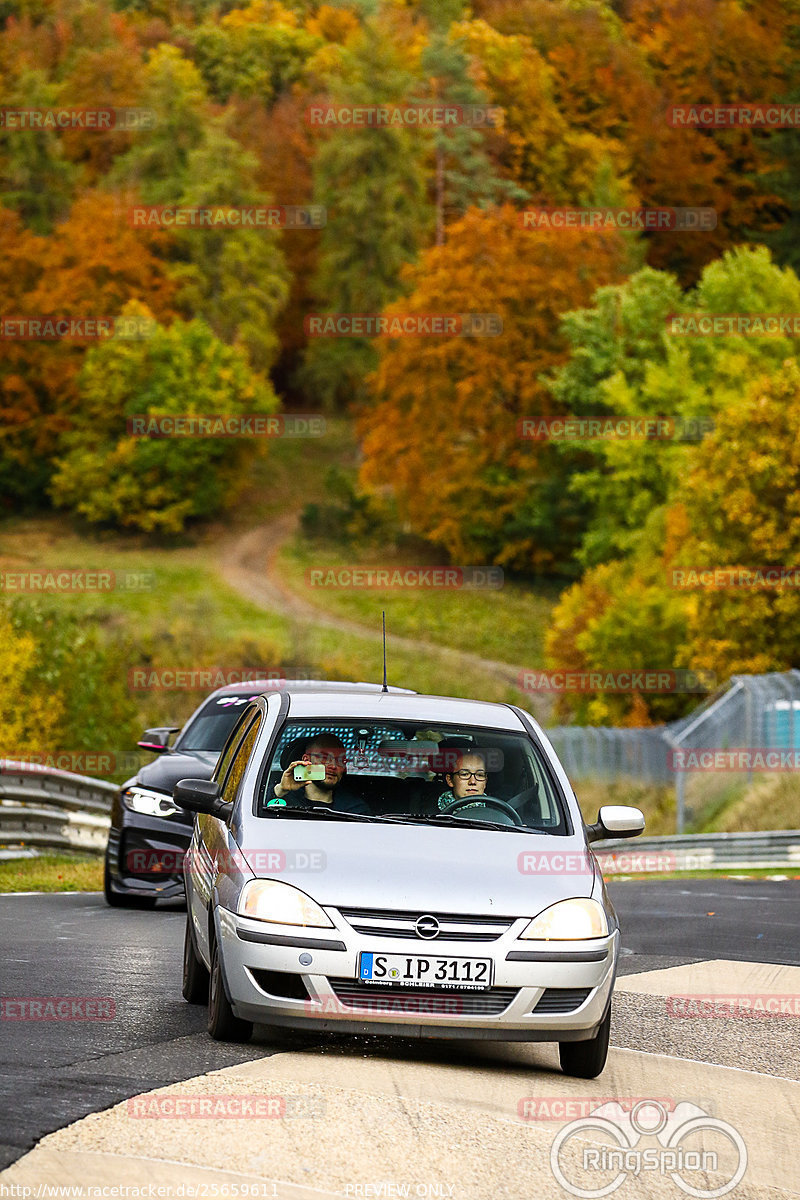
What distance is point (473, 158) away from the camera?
102625mm

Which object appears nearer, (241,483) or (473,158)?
(241,483)

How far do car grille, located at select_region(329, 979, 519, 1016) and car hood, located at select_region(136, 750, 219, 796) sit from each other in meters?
6.88

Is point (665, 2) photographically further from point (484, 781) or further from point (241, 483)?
point (484, 781)

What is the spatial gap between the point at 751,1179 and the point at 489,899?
1.62m

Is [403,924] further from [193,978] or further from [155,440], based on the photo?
[155,440]

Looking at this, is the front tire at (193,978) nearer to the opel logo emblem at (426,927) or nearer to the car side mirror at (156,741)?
the opel logo emblem at (426,927)

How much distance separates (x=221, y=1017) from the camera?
27.3 feet

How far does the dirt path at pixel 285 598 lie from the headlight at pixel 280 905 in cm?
5887

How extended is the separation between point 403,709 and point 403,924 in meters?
1.76

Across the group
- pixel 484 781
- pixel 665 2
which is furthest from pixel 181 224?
pixel 484 781
